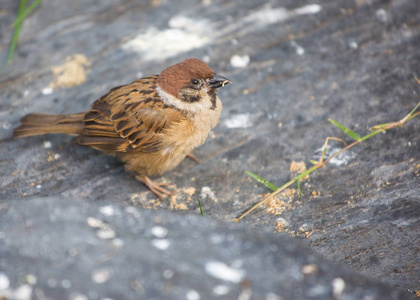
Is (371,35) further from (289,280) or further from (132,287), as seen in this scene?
(132,287)

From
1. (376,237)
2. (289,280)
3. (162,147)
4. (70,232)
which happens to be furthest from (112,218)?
(376,237)

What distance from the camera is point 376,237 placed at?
8.58ft

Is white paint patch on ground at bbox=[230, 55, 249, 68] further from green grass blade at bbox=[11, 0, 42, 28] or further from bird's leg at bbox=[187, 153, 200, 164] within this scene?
green grass blade at bbox=[11, 0, 42, 28]

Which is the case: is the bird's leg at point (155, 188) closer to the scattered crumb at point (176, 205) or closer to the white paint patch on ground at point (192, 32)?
the scattered crumb at point (176, 205)

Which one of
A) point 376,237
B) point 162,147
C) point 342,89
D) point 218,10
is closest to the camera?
point 376,237

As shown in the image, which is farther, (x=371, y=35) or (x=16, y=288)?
(x=371, y=35)

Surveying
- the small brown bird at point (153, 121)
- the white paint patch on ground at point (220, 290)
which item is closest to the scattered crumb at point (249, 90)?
the small brown bird at point (153, 121)

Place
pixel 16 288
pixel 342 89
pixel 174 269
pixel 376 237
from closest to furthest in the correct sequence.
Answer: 1. pixel 16 288
2. pixel 174 269
3. pixel 376 237
4. pixel 342 89

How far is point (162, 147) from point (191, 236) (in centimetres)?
128

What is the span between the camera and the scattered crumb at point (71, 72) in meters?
3.73

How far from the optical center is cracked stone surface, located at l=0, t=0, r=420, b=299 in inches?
70.5

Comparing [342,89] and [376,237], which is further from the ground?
[342,89]

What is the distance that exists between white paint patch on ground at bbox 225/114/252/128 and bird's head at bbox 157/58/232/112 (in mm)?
346

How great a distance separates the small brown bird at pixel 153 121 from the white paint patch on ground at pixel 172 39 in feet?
2.65
